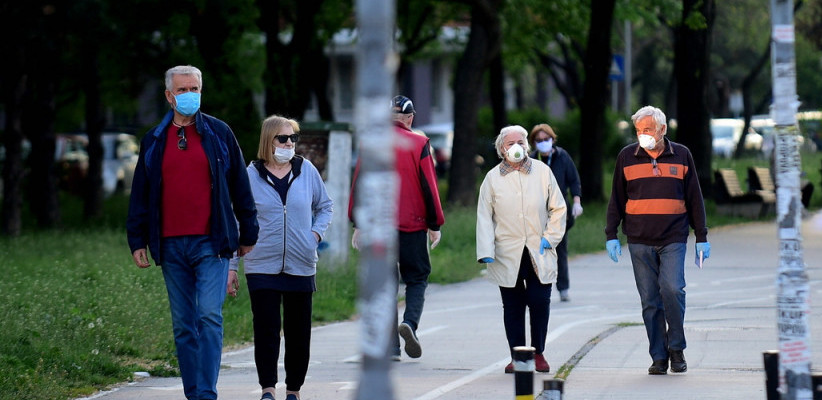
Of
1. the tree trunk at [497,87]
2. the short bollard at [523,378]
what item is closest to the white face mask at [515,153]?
the short bollard at [523,378]

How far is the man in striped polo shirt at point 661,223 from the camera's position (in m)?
9.46

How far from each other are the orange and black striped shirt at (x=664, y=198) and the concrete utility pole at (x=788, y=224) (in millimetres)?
3201

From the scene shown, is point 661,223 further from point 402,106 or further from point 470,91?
point 470,91

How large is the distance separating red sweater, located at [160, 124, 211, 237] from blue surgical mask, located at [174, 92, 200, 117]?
0.21 meters

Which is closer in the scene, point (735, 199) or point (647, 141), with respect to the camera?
point (647, 141)

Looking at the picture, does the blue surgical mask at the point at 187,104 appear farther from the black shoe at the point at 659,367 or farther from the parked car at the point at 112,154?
the parked car at the point at 112,154

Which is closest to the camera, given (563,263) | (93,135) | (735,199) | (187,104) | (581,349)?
(187,104)

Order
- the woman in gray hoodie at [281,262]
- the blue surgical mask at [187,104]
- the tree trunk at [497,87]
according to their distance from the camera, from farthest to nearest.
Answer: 1. the tree trunk at [497,87]
2. the woman in gray hoodie at [281,262]
3. the blue surgical mask at [187,104]

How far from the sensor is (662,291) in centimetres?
953

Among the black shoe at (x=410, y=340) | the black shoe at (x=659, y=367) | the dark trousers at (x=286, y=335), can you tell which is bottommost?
the black shoe at (x=659, y=367)

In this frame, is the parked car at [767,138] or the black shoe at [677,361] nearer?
the black shoe at [677,361]

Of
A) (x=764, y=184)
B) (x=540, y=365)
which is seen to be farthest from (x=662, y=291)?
(x=764, y=184)

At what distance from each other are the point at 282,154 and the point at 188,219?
2.61ft

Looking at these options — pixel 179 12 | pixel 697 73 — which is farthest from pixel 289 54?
pixel 697 73
